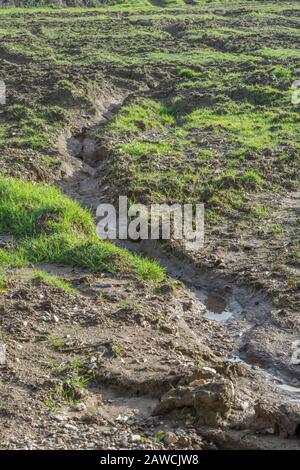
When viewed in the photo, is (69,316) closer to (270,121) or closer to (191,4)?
(270,121)

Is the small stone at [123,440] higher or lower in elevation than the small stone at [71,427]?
lower

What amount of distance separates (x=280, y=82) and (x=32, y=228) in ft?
30.4

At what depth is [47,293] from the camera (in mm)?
7367

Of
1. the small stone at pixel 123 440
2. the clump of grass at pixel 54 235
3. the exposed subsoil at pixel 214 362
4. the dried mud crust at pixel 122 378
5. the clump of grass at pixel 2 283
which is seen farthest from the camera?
the clump of grass at pixel 54 235

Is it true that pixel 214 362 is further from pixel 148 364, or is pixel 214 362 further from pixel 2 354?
pixel 2 354

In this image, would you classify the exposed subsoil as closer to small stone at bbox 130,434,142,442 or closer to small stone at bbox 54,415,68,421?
small stone at bbox 130,434,142,442

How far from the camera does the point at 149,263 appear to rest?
8.31 metres

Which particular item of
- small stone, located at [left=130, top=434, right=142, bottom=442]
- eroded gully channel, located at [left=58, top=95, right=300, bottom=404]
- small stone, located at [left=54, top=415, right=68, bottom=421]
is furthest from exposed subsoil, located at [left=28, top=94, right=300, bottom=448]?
small stone, located at [left=54, top=415, right=68, bottom=421]

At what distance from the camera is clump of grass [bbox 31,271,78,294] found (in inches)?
296

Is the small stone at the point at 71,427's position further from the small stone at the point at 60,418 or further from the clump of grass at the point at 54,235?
the clump of grass at the point at 54,235

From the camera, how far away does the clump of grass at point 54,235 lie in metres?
8.20

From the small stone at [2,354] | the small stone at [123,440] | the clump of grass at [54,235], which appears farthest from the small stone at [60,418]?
the clump of grass at [54,235]

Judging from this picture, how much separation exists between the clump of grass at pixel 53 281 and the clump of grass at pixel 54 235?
2.0 inches
